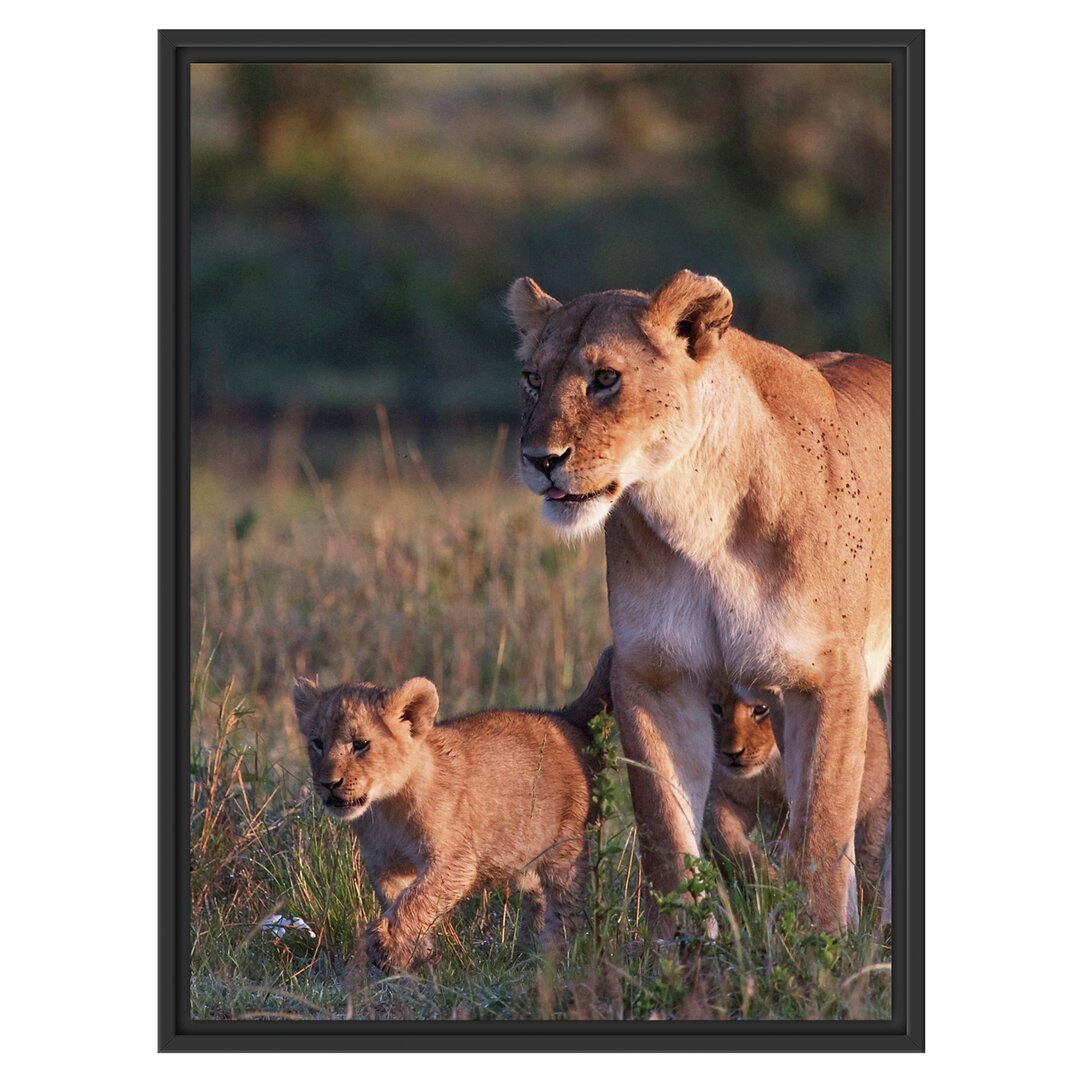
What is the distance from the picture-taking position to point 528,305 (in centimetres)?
553

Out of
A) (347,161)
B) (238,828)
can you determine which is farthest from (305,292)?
(238,828)

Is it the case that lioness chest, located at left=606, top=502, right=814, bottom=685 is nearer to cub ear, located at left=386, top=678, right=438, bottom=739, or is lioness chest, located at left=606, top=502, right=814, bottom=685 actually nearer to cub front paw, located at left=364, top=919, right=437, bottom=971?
cub ear, located at left=386, top=678, right=438, bottom=739

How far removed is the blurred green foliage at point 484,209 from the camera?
19281mm

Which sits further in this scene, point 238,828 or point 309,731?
point 238,828

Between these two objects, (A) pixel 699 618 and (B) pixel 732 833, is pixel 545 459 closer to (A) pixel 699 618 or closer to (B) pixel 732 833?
(A) pixel 699 618

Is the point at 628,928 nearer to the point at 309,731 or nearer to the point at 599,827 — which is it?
the point at 599,827

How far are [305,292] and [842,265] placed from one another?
19.0 ft

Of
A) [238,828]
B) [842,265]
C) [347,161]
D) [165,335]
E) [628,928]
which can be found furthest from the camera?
[347,161]

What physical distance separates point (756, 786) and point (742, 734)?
318 millimetres

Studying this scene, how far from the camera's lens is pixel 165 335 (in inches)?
196

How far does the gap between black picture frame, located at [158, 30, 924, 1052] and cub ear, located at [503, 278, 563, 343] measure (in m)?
0.74

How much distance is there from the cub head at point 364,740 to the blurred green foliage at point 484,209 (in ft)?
41.9

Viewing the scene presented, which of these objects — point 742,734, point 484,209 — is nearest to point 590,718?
point 742,734

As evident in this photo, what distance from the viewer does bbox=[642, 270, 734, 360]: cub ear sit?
513 centimetres
